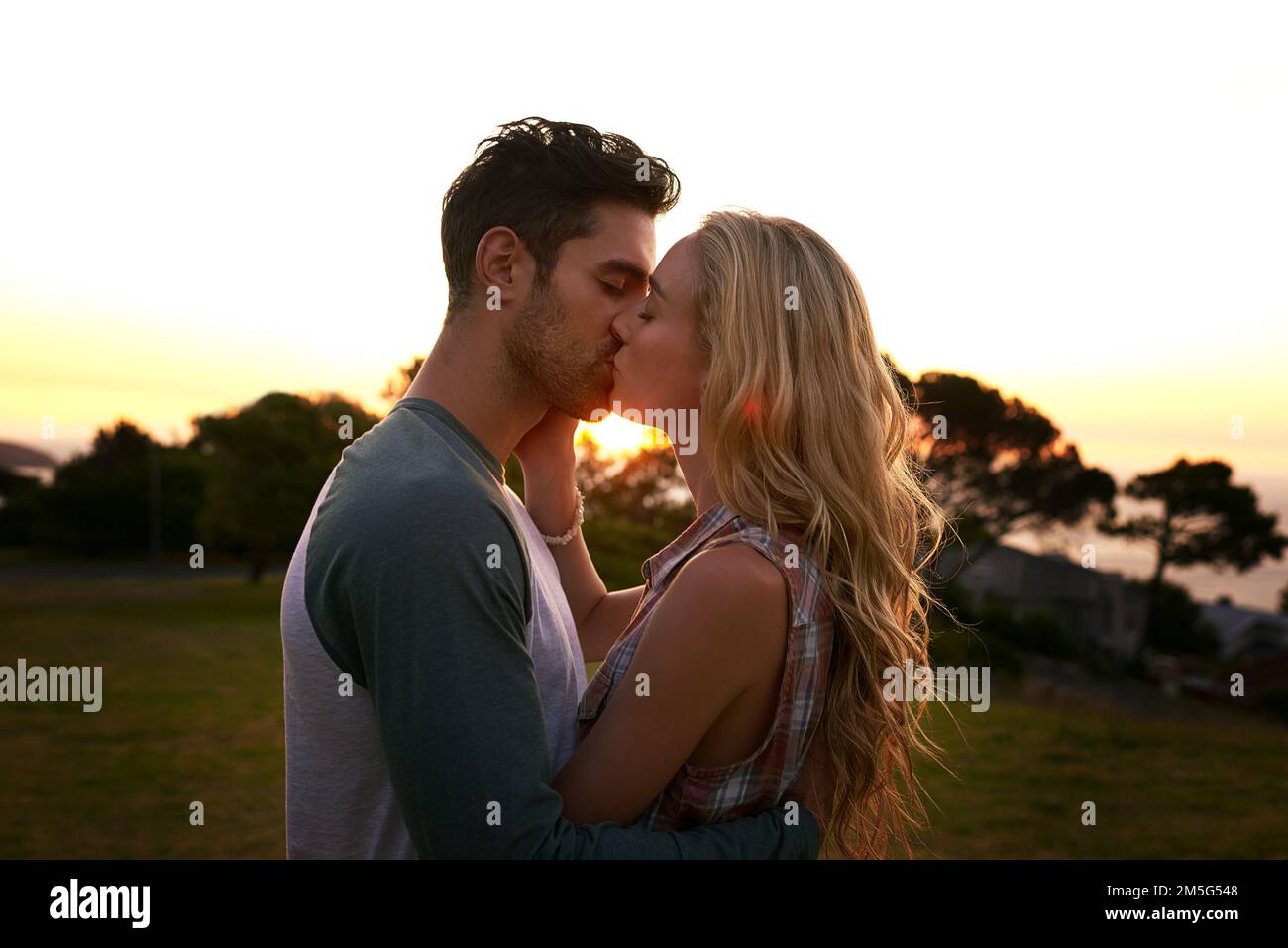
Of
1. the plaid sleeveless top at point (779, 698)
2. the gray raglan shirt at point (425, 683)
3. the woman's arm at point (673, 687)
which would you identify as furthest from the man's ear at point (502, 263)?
the woman's arm at point (673, 687)

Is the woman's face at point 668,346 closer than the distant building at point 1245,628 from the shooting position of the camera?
Yes

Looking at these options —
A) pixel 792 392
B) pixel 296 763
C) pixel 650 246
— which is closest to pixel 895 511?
pixel 792 392

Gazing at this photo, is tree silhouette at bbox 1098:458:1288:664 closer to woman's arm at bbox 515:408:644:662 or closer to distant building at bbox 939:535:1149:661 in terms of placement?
distant building at bbox 939:535:1149:661

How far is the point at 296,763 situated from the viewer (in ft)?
7.82

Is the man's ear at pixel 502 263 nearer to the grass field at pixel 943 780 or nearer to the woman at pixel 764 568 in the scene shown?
the woman at pixel 764 568

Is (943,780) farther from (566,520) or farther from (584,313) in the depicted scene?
(584,313)

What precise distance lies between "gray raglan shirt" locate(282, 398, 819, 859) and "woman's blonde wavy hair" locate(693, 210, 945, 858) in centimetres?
41

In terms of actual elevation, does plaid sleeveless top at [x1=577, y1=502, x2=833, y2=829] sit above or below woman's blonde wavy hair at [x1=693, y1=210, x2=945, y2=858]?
below

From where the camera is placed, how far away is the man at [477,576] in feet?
6.36

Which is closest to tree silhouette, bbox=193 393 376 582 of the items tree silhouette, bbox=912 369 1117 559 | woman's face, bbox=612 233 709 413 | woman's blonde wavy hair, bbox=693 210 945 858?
tree silhouette, bbox=912 369 1117 559

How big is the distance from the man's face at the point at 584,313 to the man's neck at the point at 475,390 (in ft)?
0.27

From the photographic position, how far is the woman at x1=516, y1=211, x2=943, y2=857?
2.18m

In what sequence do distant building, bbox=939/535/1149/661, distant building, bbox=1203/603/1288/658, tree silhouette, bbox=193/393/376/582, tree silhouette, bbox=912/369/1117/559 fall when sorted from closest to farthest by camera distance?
1. tree silhouette, bbox=912/369/1117/559
2. distant building, bbox=939/535/1149/661
3. distant building, bbox=1203/603/1288/658
4. tree silhouette, bbox=193/393/376/582
